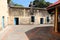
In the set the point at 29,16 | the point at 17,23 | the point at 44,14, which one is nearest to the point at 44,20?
the point at 44,14

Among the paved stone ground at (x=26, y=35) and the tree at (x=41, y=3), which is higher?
the tree at (x=41, y=3)

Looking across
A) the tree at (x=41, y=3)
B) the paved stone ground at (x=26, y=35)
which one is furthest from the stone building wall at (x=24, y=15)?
the tree at (x=41, y=3)

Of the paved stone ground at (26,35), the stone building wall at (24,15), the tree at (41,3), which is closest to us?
the paved stone ground at (26,35)

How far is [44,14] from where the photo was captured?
116 feet

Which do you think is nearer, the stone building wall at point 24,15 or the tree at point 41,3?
the stone building wall at point 24,15

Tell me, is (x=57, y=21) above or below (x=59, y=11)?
below

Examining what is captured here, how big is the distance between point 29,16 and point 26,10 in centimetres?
160

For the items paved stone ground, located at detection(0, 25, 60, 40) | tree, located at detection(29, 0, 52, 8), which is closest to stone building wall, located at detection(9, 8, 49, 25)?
paved stone ground, located at detection(0, 25, 60, 40)

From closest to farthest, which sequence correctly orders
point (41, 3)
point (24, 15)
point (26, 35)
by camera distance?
point (26, 35)
point (24, 15)
point (41, 3)

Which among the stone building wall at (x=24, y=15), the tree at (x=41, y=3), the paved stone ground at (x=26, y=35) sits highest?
the tree at (x=41, y=3)

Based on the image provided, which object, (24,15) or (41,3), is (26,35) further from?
(41,3)

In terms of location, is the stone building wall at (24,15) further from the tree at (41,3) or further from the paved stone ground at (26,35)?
the tree at (41,3)

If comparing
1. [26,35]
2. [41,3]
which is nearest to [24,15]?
[26,35]

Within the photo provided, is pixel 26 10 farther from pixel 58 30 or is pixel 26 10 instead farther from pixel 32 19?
pixel 58 30
